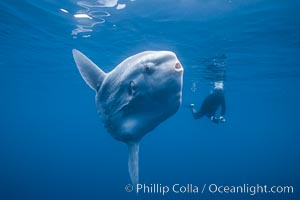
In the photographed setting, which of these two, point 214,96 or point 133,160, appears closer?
point 133,160

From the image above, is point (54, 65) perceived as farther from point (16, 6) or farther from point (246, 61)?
point (246, 61)

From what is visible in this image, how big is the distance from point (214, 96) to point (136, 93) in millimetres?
10528

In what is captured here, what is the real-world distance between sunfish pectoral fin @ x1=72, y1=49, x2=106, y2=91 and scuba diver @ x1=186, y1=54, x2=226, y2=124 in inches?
321

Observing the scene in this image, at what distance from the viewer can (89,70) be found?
4355mm

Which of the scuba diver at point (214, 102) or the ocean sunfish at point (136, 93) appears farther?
the scuba diver at point (214, 102)

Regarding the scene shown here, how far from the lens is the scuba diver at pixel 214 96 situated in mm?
12922

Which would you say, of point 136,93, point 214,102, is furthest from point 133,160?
point 214,102

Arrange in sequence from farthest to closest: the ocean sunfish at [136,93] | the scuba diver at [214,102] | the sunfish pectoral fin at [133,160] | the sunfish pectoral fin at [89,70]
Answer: the scuba diver at [214,102], the sunfish pectoral fin at [89,70], the sunfish pectoral fin at [133,160], the ocean sunfish at [136,93]

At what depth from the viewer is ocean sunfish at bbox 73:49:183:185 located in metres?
2.70

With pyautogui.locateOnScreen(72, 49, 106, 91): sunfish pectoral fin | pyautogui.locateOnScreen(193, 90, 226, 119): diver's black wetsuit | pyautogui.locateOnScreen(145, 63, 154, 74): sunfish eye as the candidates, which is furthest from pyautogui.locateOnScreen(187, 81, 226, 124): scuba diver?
pyautogui.locateOnScreen(145, 63, 154, 74): sunfish eye

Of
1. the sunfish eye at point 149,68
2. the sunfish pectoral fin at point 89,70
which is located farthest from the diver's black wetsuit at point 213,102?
the sunfish eye at point 149,68

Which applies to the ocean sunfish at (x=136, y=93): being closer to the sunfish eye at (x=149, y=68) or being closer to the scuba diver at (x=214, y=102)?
the sunfish eye at (x=149, y=68)

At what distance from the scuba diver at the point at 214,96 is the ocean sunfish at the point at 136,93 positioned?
8.31 m

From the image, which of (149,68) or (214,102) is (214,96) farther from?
(149,68)
